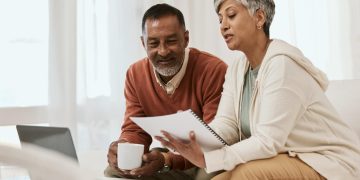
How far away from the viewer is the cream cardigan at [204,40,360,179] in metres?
1.26

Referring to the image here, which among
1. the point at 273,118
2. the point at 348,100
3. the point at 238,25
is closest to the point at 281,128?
the point at 273,118

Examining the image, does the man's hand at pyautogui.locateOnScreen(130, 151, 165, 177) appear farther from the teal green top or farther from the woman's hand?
the teal green top

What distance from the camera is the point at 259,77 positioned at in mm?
1351

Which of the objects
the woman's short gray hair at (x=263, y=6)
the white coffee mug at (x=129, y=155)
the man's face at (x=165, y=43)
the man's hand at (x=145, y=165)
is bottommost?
the man's hand at (x=145, y=165)

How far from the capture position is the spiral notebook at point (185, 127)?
122cm

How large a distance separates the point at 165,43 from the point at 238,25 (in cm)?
33

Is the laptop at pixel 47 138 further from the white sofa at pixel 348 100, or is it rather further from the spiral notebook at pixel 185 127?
the white sofa at pixel 348 100

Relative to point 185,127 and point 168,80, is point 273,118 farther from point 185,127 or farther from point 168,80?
point 168,80

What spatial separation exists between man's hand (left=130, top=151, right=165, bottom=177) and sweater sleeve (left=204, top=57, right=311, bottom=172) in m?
0.24

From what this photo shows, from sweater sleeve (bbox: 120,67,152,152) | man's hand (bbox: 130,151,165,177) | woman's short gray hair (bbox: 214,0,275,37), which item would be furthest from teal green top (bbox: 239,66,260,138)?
sweater sleeve (bbox: 120,67,152,152)

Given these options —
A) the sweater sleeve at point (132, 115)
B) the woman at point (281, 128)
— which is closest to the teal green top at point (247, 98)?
the woman at point (281, 128)

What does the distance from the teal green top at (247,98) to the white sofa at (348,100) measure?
0.37m

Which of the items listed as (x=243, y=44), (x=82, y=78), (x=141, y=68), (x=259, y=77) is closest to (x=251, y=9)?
(x=243, y=44)

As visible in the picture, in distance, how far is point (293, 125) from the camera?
1293mm
